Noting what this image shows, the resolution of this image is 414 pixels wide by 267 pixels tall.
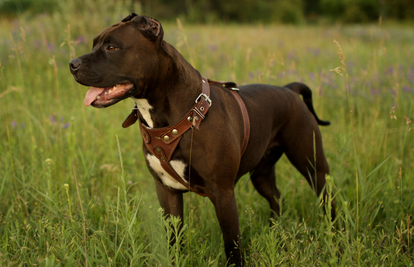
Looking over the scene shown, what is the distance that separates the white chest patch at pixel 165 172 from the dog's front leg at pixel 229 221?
255 millimetres

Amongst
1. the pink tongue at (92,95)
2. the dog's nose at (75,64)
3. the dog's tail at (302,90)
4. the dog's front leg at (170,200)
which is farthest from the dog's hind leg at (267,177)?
the dog's nose at (75,64)

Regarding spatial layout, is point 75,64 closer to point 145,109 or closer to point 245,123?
point 145,109

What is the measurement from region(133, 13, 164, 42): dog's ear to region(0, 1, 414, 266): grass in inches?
26.6

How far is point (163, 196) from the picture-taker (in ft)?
7.60

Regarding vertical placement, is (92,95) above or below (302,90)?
above

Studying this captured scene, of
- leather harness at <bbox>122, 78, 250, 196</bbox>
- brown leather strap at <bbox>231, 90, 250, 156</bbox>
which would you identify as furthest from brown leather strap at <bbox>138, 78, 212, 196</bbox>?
brown leather strap at <bbox>231, 90, 250, 156</bbox>

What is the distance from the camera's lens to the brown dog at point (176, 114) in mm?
1809

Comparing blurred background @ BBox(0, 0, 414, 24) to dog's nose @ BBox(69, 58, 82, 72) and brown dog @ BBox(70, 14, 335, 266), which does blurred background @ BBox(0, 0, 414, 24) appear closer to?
brown dog @ BBox(70, 14, 335, 266)

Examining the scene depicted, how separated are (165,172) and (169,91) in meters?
0.54

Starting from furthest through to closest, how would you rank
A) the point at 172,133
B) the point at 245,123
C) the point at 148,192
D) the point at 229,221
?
the point at 148,192
the point at 245,123
the point at 229,221
the point at 172,133

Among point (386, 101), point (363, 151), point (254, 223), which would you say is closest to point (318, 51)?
point (386, 101)

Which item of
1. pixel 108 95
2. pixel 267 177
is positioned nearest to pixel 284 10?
pixel 267 177

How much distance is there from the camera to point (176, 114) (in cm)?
196

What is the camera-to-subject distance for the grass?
195 centimetres
